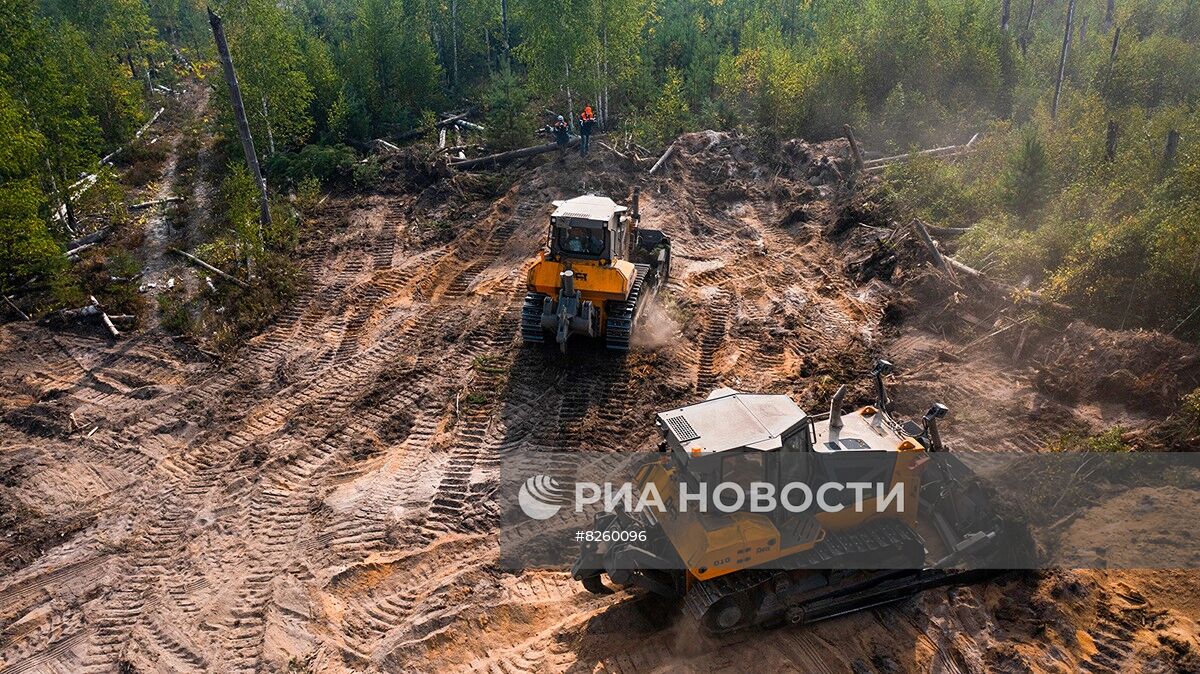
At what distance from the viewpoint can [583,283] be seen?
10.9 meters

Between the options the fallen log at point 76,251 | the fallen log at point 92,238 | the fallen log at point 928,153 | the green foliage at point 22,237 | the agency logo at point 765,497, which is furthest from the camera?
the fallen log at point 928,153

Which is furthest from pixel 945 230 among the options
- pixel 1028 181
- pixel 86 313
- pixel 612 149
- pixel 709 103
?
pixel 86 313

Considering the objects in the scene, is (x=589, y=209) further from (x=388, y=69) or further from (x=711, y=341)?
(x=388, y=69)

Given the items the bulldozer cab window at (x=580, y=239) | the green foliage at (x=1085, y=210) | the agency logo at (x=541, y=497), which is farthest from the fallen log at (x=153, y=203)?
the green foliage at (x=1085, y=210)

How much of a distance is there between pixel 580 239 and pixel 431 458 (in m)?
4.23

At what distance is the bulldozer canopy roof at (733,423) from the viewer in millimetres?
5906

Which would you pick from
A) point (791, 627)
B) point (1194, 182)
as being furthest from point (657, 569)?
point (1194, 182)

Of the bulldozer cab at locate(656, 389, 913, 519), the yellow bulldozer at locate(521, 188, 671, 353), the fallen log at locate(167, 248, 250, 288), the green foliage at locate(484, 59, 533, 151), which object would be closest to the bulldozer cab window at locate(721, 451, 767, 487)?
the bulldozer cab at locate(656, 389, 913, 519)

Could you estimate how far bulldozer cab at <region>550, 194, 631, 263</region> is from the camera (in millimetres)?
10922

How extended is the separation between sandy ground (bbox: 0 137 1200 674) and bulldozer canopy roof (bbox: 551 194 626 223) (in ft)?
7.41

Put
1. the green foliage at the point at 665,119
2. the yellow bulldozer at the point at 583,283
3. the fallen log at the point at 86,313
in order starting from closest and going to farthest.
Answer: the yellow bulldozer at the point at 583,283
the fallen log at the point at 86,313
the green foliage at the point at 665,119

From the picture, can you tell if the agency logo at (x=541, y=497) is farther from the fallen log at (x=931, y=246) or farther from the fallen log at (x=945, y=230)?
the fallen log at (x=945, y=230)

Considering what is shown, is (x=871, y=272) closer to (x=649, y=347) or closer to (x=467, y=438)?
(x=649, y=347)

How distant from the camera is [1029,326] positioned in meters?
10.4
